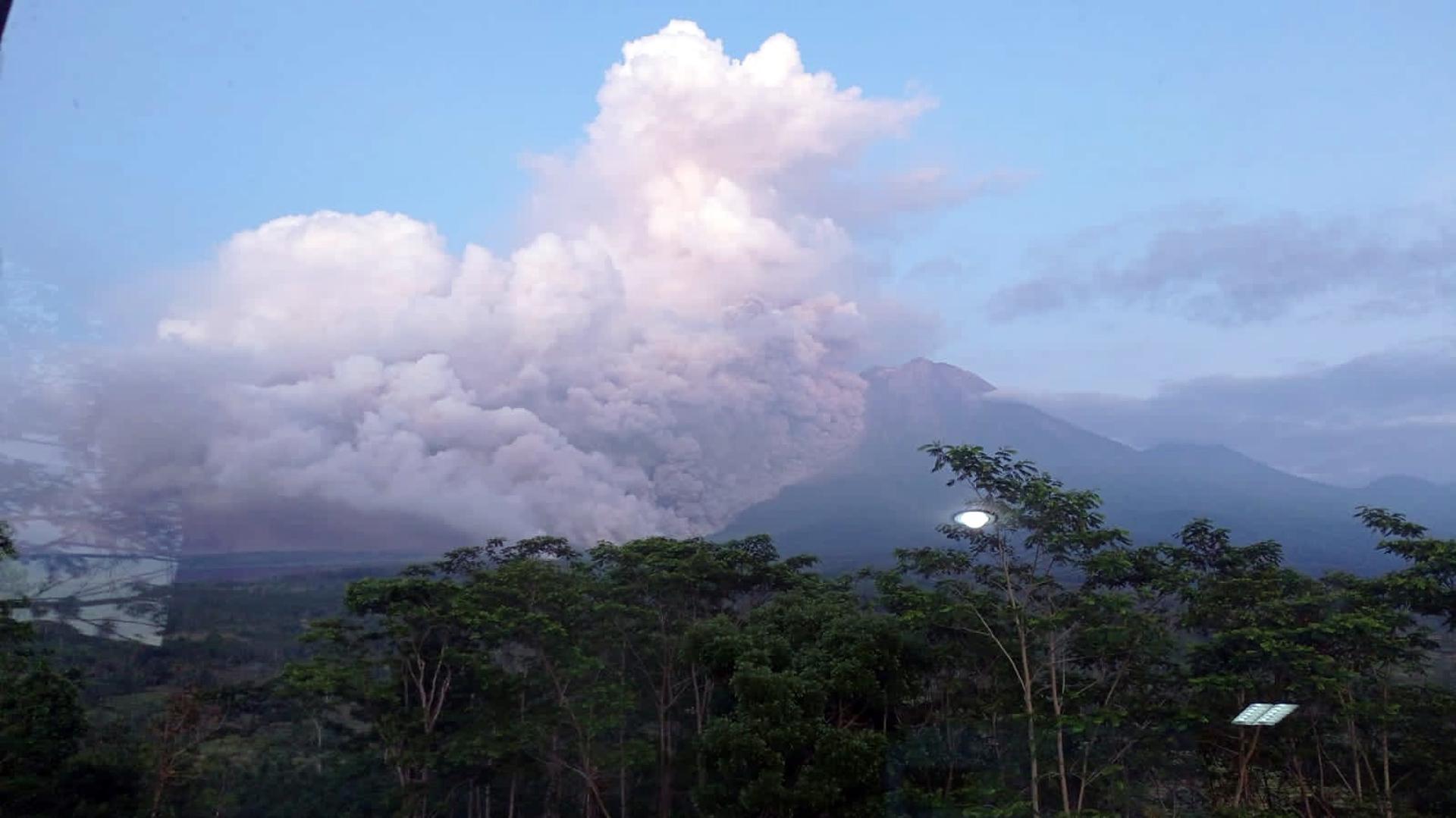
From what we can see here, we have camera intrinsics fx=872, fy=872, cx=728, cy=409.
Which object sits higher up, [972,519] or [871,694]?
[972,519]

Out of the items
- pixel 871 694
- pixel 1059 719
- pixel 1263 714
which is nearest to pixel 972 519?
pixel 1059 719

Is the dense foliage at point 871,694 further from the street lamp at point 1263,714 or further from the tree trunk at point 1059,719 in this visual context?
the street lamp at point 1263,714

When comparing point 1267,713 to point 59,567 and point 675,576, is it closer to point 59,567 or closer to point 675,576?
point 675,576

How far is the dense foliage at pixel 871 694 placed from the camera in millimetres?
11703

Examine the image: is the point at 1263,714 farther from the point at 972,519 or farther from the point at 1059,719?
the point at 972,519

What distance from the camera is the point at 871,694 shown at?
41.2 ft

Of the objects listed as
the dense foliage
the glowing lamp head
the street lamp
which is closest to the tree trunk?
the dense foliage

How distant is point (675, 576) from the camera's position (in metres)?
16.4

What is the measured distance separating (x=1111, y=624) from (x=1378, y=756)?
437 centimetres

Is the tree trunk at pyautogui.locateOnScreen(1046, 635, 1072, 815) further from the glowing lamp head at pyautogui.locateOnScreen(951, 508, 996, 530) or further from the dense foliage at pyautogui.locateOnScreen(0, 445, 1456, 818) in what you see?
the glowing lamp head at pyautogui.locateOnScreen(951, 508, 996, 530)

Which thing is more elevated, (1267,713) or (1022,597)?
(1022,597)

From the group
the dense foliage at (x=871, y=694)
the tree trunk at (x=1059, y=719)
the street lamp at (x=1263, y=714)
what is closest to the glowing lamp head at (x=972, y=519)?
the dense foliage at (x=871, y=694)

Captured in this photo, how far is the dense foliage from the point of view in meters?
11.7

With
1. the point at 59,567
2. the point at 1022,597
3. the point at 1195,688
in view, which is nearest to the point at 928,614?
the point at 1022,597
